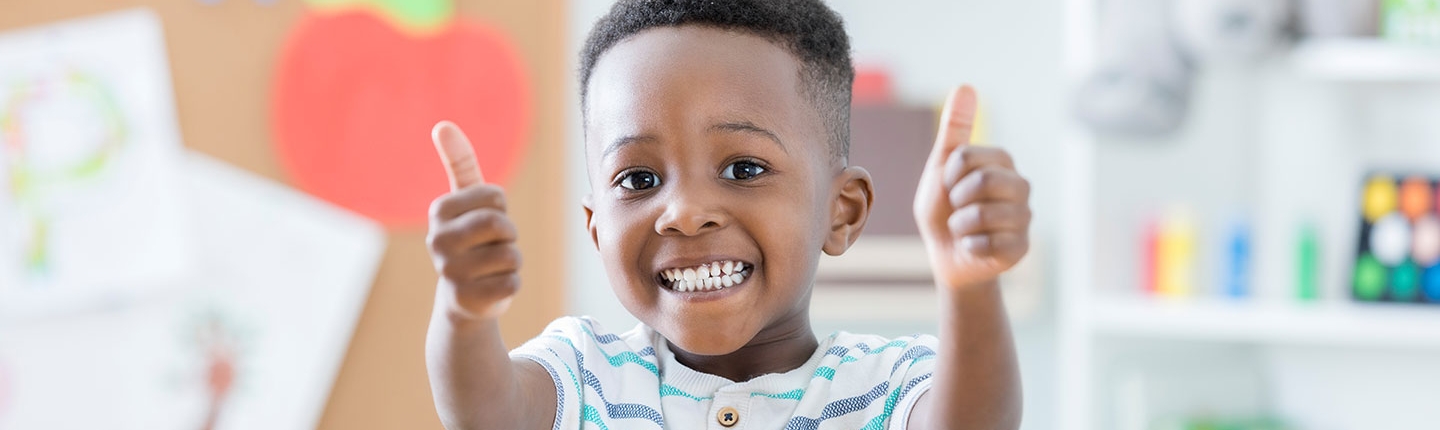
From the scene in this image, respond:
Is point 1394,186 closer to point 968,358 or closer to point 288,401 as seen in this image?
point 968,358

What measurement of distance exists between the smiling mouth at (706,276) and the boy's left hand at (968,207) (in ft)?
0.40

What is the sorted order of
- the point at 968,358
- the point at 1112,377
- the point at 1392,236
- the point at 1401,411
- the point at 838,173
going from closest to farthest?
the point at 968,358, the point at 838,173, the point at 1392,236, the point at 1401,411, the point at 1112,377

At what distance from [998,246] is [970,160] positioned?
4 cm

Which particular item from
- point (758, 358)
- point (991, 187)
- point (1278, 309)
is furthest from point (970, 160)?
point (1278, 309)

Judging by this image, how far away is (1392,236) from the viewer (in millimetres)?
1524

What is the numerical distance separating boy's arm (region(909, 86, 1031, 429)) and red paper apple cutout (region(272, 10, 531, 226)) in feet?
4.20

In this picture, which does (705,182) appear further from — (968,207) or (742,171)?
(968,207)

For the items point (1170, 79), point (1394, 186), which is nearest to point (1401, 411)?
point (1394, 186)

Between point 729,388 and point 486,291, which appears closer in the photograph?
point 486,291

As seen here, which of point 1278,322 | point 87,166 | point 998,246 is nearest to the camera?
point 998,246

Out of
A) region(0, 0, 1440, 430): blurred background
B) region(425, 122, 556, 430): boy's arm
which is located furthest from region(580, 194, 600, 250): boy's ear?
region(0, 0, 1440, 430): blurred background

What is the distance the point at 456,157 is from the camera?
60 cm

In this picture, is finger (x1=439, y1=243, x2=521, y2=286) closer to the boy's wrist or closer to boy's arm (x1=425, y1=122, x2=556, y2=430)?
boy's arm (x1=425, y1=122, x2=556, y2=430)

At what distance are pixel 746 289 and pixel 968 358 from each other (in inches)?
Result: 5.3
